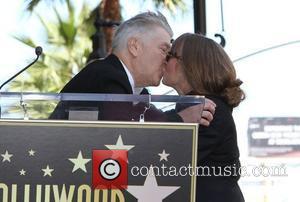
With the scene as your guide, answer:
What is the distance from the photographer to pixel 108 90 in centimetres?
255

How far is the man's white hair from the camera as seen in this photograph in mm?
2875

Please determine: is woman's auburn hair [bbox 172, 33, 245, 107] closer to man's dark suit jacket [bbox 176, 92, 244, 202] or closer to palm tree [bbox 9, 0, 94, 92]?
man's dark suit jacket [bbox 176, 92, 244, 202]

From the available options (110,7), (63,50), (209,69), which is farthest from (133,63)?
(63,50)

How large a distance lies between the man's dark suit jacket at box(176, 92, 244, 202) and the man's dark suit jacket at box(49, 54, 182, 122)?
0.37 m

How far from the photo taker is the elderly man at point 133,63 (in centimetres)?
257

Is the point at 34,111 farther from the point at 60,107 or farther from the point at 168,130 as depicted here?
the point at 168,130

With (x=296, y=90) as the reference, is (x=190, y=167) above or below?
below

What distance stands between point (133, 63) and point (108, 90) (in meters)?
0.34

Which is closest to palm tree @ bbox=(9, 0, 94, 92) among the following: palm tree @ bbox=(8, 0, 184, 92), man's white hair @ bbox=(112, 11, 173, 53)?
palm tree @ bbox=(8, 0, 184, 92)

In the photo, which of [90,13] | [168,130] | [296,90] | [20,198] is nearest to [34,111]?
[20,198]

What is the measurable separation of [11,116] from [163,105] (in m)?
0.45

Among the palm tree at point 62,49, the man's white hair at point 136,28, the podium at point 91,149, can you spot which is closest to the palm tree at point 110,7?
the palm tree at point 62,49

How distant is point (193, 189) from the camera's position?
2.14 metres

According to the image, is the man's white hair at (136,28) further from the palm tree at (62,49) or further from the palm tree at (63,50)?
the palm tree at (63,50)
